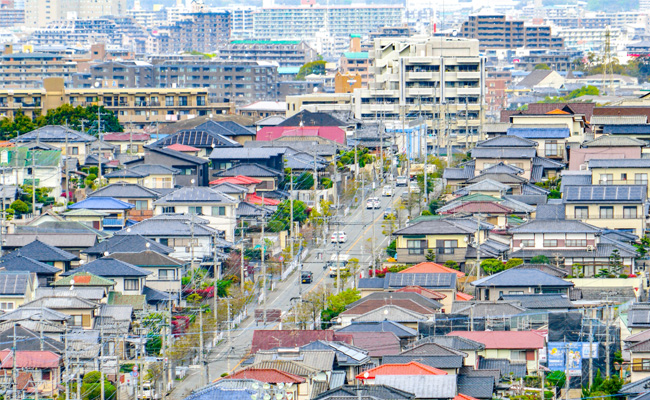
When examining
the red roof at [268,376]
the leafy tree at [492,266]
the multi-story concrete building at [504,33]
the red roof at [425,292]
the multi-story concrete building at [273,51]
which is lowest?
the red roof at [425,292]

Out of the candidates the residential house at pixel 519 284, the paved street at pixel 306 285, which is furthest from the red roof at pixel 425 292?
the paved street at pixel 306 285

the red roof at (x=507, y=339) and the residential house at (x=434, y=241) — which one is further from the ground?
the residential house at (x=434, y=241)

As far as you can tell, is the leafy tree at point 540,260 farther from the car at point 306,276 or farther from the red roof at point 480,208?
the car at point 306,276

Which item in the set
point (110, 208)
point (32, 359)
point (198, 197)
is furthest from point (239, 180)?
point (32, 359)

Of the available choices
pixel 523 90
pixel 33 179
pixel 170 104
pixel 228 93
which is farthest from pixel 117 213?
pixel 523 90

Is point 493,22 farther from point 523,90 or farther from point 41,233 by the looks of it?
point 41,233
